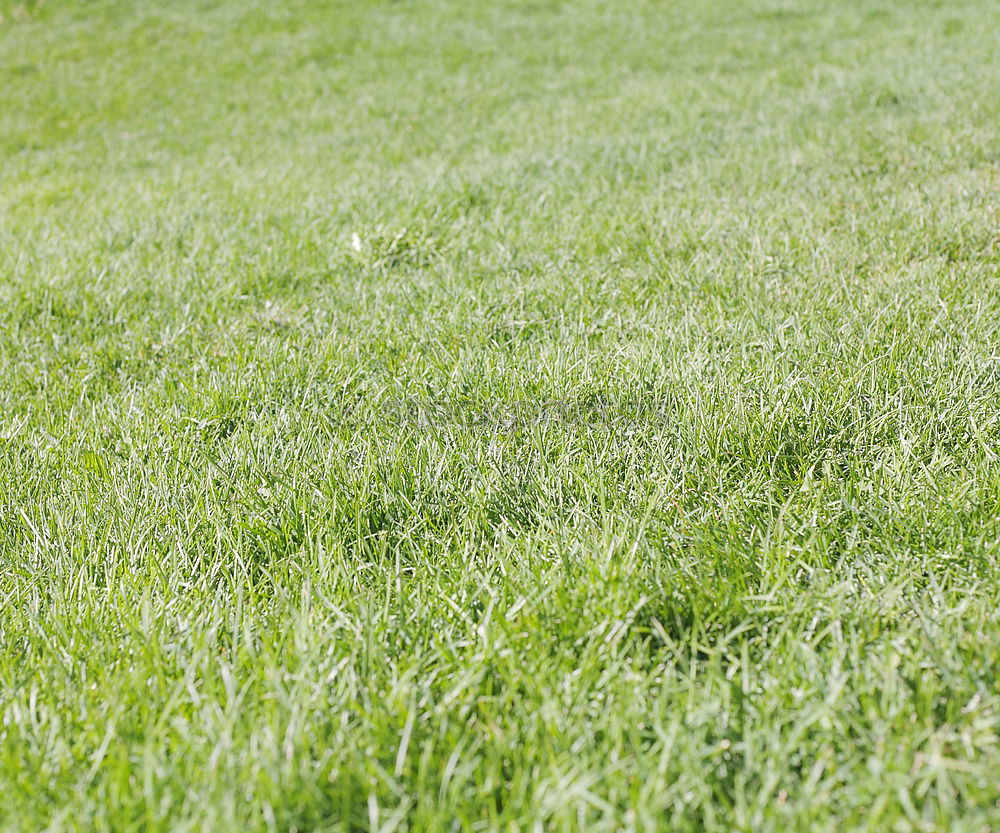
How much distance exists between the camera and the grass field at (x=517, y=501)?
130cm

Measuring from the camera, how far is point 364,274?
417 cm

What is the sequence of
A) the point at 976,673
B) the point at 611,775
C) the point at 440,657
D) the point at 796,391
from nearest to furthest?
the point at 611,775
the point at 976,673
the point at 440,657
the point at 796,391

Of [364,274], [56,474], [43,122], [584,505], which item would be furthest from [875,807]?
[43,122]

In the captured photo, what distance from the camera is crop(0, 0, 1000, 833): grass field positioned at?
1.30 metres

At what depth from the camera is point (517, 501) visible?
6.86 ft

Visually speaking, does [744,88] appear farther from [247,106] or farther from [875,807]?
[875,807]

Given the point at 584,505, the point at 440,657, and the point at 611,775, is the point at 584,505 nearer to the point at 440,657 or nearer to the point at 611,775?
the point at 440,657

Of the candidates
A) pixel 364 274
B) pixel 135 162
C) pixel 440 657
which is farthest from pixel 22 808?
pixel 135 162

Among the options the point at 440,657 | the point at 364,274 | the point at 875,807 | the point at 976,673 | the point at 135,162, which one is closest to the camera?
the point at 875,807

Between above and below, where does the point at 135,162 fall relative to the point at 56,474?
above

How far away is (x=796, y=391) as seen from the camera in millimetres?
2424

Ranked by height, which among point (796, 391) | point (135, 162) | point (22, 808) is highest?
point (135, 162)

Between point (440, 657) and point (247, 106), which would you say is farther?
point (247, 106)

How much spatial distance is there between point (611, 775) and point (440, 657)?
46 centimetres
